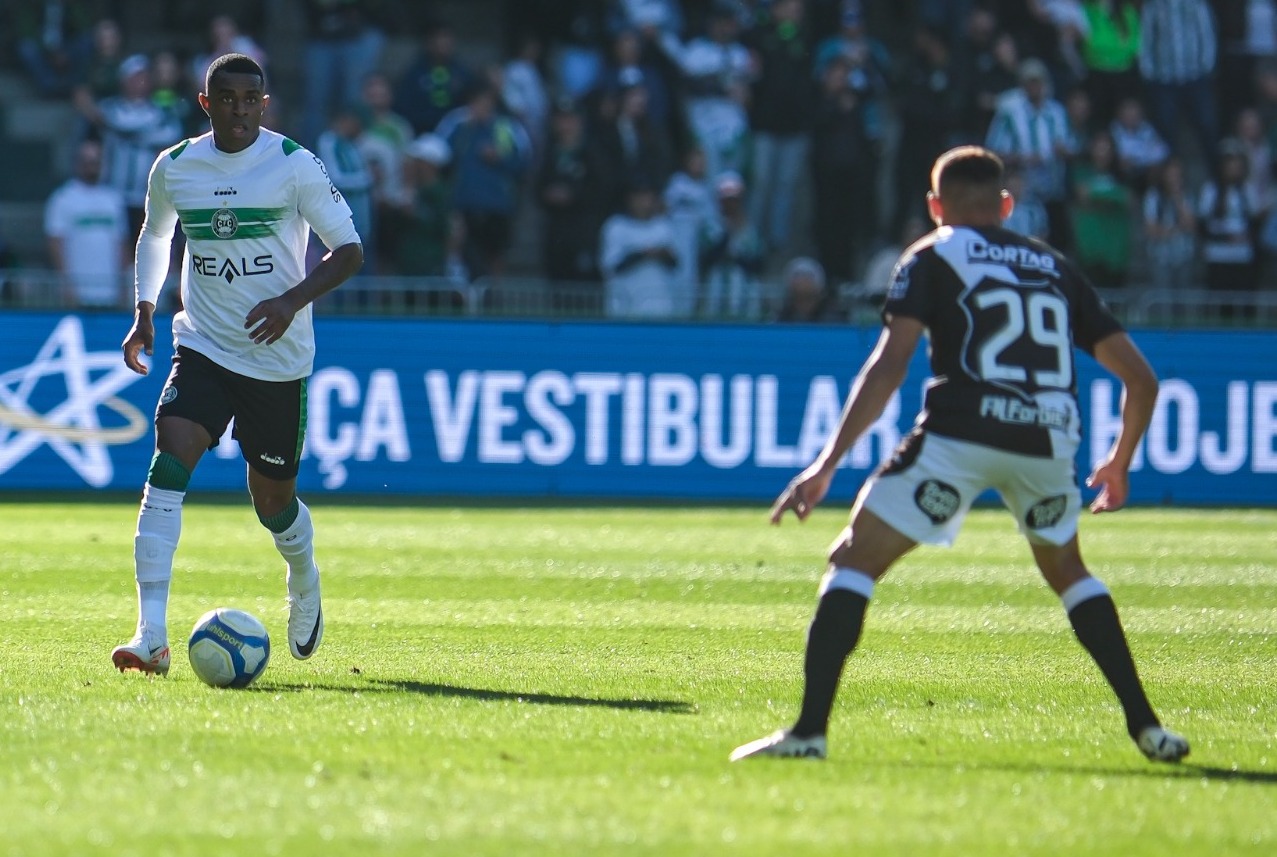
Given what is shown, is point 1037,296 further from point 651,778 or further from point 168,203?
point 168,203

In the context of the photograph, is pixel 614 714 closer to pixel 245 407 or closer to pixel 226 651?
pixel 226 651

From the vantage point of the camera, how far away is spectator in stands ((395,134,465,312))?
18.8 metres

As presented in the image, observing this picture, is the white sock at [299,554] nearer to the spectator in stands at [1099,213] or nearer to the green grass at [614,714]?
the green grass at [614,714]

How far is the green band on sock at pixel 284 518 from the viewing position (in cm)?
803

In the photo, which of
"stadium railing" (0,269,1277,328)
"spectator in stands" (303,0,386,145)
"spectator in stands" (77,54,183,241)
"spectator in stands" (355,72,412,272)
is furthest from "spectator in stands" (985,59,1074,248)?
"spectator in stands" (77,54,183,241)

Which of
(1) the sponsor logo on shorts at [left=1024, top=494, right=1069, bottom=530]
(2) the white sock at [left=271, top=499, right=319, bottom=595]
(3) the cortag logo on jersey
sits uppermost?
(3) the cortag logo on jersey

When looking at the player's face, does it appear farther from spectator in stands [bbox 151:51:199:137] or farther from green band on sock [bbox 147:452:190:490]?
spectator in stands [bbox 151:51:199:137]

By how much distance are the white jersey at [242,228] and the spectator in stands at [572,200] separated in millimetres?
11592

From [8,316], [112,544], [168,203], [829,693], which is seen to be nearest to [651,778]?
[829,693]

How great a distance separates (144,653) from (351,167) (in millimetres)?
11804

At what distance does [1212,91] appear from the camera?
22.0 m

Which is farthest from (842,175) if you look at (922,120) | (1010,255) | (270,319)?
(1010,255)

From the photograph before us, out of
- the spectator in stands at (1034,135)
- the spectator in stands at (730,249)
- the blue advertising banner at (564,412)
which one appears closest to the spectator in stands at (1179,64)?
the spectator in stands at (1034,135)

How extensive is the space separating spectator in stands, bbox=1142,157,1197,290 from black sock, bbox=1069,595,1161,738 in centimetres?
1514
